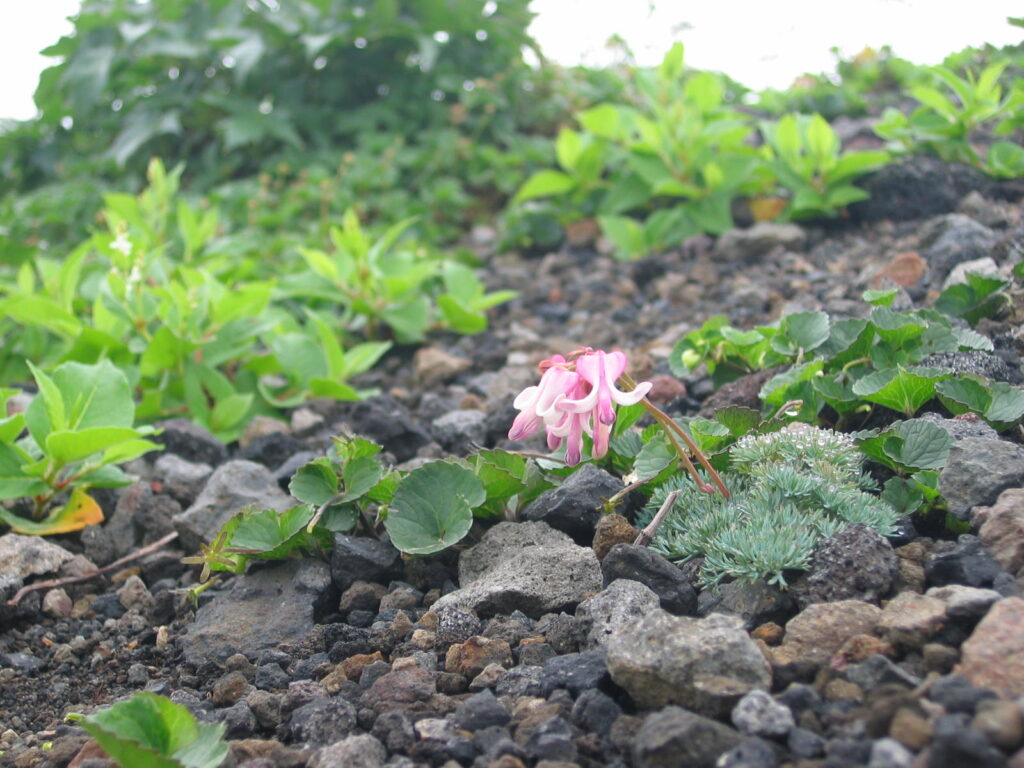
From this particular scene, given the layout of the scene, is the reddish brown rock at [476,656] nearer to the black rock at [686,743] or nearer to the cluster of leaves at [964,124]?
the black rock at [686,743]

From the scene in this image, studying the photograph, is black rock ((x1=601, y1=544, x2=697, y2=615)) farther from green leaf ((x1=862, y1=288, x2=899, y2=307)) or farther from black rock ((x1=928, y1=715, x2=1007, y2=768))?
green leaf ((x1=862, y1=288, x2=899, y2=307))

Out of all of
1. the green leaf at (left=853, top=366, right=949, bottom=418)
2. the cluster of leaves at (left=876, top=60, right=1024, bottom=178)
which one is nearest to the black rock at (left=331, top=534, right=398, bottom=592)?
the green leaf at (left=853, top=366, right=949, bottom=418)

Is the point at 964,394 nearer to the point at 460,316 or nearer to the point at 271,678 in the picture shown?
the point at 271,678

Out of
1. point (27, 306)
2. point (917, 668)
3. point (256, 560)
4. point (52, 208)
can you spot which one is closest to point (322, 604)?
point (256, 560)

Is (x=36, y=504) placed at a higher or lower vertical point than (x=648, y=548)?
lower

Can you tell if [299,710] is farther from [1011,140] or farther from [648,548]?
[1011,140]

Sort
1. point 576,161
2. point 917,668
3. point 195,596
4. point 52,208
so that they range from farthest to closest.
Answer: point 52,208 < point 576,161 < point 195,596 < point 917,668
